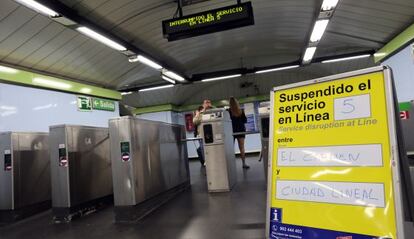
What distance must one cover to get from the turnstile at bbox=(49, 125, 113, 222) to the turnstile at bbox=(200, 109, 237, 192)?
5.67 feet

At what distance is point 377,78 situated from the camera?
5.20 ft

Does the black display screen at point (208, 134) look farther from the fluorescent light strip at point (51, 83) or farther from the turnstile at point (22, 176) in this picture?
the fluorescent light strip at point (51, 83)

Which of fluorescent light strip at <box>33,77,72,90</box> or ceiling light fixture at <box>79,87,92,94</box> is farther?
ceiling light fixture at <box>79,87,92,94</box>

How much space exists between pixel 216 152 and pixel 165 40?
318 centimetres

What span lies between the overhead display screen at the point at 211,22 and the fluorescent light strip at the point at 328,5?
5.60ft

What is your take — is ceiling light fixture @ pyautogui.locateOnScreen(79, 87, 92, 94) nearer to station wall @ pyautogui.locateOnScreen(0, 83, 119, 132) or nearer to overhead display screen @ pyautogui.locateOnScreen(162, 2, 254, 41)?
station wall @ pyautogui.locateOnScreen(0, 83, 119, 132)

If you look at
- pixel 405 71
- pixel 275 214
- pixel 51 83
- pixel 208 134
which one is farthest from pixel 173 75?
pixel 275 214

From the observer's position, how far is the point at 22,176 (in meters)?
4.46

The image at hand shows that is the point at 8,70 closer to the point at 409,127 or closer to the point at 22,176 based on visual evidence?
the point at 22,176

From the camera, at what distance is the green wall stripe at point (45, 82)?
17.6 ft

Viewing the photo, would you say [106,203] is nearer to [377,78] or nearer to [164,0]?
[164,0]

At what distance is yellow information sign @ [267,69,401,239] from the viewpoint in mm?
1447

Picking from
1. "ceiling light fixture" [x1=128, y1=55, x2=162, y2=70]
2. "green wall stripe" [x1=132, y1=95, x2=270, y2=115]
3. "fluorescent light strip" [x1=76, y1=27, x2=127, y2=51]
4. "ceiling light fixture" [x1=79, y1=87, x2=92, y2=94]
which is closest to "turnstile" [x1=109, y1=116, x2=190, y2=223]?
"fluorescent light strip" [x1=76, y1=27, x2=127, y2=51]

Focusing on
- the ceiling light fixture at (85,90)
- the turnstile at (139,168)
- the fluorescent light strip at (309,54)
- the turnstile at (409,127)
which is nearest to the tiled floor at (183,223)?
the turnstile at (139,168)
